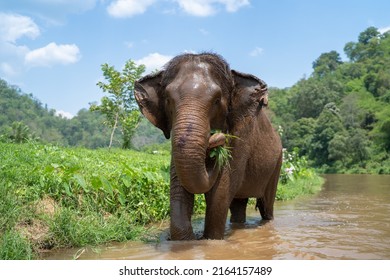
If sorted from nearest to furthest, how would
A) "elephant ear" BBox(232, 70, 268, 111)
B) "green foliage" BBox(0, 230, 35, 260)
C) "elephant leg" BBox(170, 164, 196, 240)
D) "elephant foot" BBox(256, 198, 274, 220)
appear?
"green foliage" BBox(0, 230, 35, 260), "elephant leg" BBox(170, 164, 196, 240), "elephant ear" BBox(232, 70, 268, 111), "elephant foot" BBox(256, 198, 274, 220)

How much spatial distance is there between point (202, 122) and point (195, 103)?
0.19 metres

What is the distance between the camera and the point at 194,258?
13.8ft

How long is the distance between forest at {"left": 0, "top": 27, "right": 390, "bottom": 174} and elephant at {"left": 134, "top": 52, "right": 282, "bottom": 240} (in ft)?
25.3

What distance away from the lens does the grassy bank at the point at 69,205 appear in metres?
4.64

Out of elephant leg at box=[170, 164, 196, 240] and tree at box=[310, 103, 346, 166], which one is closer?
elephant leg at box=[170, 164, 196, 240]

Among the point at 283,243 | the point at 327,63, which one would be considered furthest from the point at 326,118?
the point at 327,63

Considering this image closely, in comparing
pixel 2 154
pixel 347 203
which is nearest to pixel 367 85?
pixel 347 203

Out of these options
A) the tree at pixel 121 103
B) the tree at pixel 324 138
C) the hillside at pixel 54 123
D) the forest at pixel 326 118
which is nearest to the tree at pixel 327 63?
the forest at pixel 326 118

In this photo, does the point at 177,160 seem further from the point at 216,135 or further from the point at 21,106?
the point at 21,106

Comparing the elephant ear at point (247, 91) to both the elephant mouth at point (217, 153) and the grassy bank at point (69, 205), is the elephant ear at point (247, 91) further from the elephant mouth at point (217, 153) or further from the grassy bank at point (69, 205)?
the grassy bank at point (69, 205)

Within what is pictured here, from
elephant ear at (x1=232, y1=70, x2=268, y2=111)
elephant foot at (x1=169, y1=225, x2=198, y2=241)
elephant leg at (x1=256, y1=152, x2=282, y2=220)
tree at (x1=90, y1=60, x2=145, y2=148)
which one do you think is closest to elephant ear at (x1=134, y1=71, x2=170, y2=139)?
elephant ear at (x1=232, y1=70, x2=268, y2=111)

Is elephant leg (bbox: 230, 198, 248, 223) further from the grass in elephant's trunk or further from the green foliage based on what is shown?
the green foliage

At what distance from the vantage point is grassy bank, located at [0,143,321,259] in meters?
4.64

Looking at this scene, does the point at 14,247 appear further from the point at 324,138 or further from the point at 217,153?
the point at 324,138
